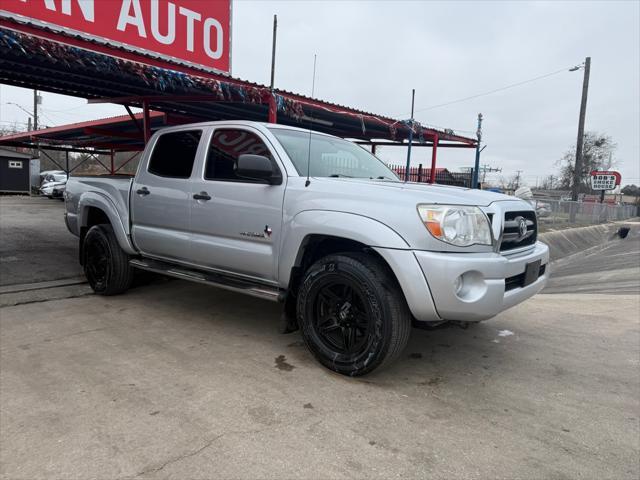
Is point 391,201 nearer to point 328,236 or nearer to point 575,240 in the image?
point 328,236

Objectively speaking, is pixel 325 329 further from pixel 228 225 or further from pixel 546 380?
pixel 546 380

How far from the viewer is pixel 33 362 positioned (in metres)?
3.55

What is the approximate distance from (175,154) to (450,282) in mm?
3184

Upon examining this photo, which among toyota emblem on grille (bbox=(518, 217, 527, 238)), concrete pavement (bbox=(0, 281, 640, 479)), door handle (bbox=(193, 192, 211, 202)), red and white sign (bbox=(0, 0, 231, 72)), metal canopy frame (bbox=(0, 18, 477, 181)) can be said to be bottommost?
concrete pavement (bbox=(0, 281, 640, 479))

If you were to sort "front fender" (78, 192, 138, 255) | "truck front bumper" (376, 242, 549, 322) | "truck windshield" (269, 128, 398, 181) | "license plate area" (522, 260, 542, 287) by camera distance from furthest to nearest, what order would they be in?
1. "front fender" (78, 192, 138, 255)
2. "truck windshield" (269, 128, 398, 181)
3. "license plate area" (522, 260, 542, 287)
4. "truck front bumper" (376, 242, 549, 322)

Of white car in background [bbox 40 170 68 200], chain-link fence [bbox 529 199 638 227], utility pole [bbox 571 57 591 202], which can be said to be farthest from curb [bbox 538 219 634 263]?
white car in background [bbox 40 170 68 200]

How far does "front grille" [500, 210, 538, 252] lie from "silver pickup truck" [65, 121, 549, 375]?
17 mm

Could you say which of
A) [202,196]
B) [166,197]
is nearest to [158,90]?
[166,197]

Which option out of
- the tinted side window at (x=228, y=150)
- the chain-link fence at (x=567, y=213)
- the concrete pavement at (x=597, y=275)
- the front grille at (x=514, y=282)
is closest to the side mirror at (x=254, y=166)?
the tinted side window at (x=228, y=150)

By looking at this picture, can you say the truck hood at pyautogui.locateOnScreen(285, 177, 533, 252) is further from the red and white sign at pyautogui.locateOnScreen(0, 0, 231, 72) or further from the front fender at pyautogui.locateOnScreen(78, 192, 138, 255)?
the red and white sign at pyautogui.locateOnScreen(0, 0, 231, 72)

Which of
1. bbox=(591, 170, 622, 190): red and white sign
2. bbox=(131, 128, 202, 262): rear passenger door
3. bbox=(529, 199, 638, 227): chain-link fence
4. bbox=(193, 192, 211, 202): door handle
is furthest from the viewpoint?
bbox=(591, 170, 622, 190): red and white sign

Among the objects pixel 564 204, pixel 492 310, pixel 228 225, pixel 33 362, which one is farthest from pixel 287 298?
pixel 564 204

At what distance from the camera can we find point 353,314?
3.36m

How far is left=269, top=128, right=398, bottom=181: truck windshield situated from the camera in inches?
155
